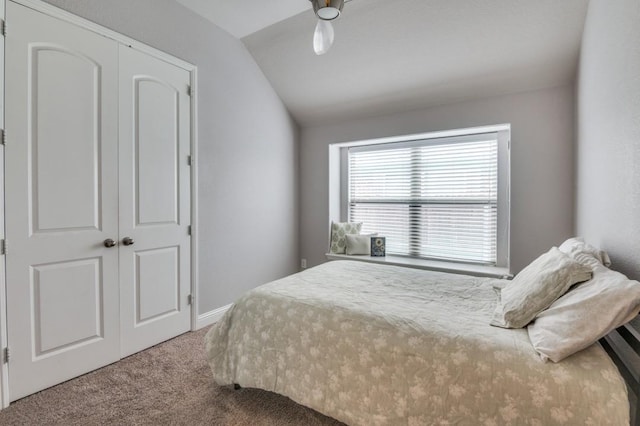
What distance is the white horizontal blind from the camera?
334 centimetres

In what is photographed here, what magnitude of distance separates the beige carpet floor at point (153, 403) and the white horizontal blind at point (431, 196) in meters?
2.48

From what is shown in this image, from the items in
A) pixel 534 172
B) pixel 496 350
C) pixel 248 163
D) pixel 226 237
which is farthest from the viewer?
pixel 248 163

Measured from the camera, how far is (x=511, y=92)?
2895 millimetres

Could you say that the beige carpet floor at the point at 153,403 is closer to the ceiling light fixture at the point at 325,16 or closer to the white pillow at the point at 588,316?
the white pillow at the point at 588,316

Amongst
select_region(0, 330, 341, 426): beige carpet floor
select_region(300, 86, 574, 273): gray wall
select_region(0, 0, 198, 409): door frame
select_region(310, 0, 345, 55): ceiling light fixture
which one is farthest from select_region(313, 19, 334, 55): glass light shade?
select_region(0, 330, 341, 426): beige carpet floor

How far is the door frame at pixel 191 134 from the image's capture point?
1761 mm

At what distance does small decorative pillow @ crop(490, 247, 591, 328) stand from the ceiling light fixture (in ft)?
5.72

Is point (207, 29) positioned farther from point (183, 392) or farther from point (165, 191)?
point (183, 392)

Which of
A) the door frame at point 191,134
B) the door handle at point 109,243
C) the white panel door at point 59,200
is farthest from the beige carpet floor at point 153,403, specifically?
the door handle at point 109,243

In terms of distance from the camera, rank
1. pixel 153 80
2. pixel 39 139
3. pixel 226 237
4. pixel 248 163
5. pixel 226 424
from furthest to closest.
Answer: pixel 248 163
pixel 226 237
pixel 153 80
pixel 39 139
pixel 226 424

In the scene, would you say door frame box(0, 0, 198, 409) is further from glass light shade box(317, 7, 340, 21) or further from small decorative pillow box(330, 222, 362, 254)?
small decorative pillow box(330, 222, 362, 254)

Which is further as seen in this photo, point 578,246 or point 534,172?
point 534,172

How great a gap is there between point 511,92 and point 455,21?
0.90 m

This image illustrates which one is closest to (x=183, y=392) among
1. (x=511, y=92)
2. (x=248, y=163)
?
(x=248, y=163)
